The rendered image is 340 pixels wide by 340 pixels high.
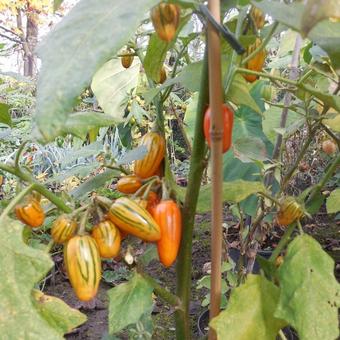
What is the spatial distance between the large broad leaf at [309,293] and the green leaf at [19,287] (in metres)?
0.23

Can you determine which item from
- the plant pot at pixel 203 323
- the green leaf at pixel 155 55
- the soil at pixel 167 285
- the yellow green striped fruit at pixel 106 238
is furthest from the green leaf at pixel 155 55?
the plant pot at pixel 203 323

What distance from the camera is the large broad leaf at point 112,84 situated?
735 millimetres

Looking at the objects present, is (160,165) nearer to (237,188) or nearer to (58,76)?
(237,188)

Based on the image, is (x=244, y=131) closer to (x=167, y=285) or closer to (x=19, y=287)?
(x=19, y=287)

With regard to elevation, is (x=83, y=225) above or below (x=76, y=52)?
below

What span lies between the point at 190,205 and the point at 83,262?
0.13 meters

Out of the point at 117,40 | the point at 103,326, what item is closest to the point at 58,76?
the point at 117,40

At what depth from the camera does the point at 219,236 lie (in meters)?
0.44

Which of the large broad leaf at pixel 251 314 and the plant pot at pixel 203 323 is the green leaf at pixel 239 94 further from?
the plant pot at pixel 203 323

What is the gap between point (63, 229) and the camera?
41cm

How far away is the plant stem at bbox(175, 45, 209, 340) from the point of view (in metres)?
0.43

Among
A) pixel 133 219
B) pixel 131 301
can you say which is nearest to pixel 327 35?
pixel 133 219

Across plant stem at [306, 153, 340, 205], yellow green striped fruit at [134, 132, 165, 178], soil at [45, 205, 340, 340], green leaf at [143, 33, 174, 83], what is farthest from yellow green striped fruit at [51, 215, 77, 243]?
soil at [45, 205, 340, 340]

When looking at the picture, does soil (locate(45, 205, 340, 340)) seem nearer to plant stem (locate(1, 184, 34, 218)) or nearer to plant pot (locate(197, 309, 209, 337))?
plant pot (locate(197, 309, 209, 337))
